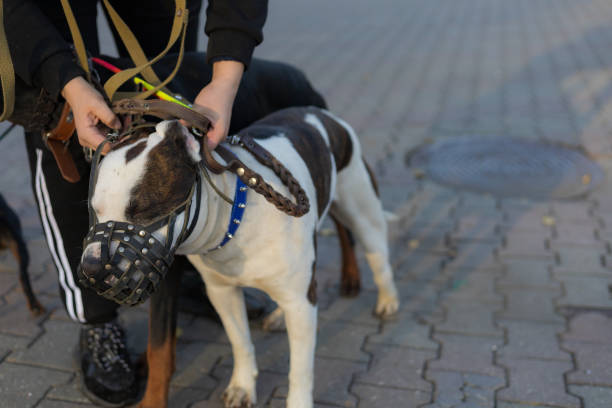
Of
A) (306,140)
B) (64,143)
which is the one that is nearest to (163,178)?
(64,143)

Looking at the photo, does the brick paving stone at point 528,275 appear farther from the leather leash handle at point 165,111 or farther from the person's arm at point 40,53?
the person's arm at point 40,53

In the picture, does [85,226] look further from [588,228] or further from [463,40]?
[463,40]

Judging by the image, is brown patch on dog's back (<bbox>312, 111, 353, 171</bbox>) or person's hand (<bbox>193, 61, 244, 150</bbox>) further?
brown patch on dog's back (<bbox>312, 111, 353, 171</bbox>)

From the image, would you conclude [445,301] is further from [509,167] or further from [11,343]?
[11,343]

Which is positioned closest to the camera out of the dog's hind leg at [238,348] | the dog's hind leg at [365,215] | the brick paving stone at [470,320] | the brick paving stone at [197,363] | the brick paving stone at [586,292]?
the dog's hind leg at [238,348]

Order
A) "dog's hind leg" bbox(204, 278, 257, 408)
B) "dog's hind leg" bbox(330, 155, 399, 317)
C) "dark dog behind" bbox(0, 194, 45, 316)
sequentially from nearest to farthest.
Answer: "dog's hind leg" bbox(204, 278, 257, 408) → "dog's hind leg" bbox(330, 155, 399, 317) → "dark dog behind" bbox(0, 194, 45, 316)

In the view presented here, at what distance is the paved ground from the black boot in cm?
14

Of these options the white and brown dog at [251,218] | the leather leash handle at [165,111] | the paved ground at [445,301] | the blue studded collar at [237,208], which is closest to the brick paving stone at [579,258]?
the paved ground at [445,301]

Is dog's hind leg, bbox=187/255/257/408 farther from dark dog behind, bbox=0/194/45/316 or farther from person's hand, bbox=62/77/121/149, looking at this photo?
dark dog behind, bbox=0/194/45/316

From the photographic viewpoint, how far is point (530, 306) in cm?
371

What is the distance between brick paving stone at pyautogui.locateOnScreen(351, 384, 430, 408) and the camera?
2945 mm

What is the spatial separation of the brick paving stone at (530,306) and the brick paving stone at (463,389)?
64 centimetres

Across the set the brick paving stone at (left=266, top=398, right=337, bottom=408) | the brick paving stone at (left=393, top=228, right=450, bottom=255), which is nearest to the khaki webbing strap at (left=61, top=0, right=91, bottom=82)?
the brick paving stone at (left=266, top=398, right=337, bottom=408)

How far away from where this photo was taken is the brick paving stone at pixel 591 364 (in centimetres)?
304
